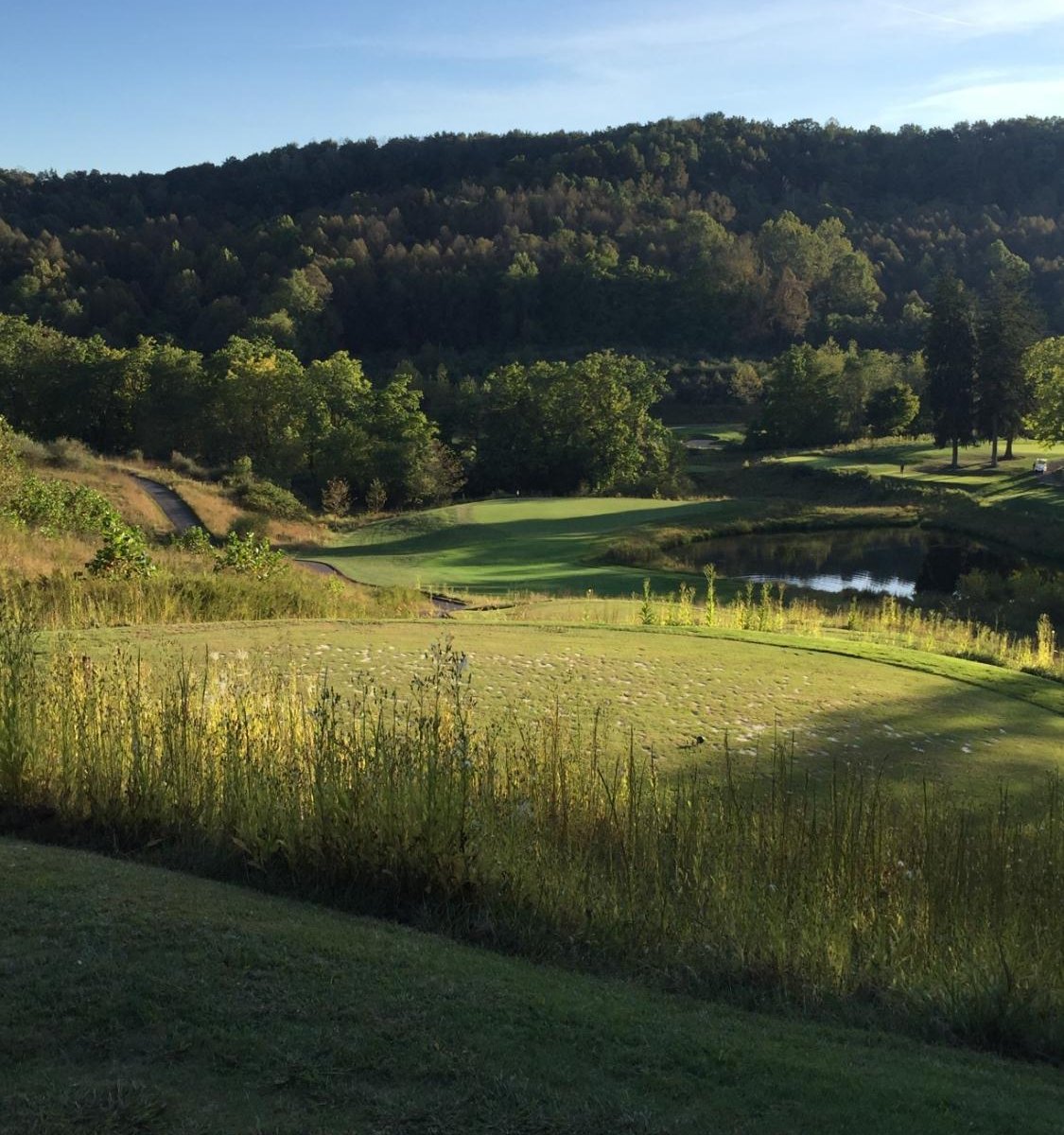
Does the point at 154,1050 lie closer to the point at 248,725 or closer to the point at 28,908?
the point at 28,908

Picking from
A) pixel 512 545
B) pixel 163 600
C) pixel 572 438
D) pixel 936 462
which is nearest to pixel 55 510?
pixel 163 600

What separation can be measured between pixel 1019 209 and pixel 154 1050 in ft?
584

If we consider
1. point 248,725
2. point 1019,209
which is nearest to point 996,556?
point 248,725

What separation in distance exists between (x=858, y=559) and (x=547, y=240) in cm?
10764

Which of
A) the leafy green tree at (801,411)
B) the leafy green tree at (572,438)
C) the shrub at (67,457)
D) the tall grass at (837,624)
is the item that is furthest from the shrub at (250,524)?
the leafy green tree at (801,411)

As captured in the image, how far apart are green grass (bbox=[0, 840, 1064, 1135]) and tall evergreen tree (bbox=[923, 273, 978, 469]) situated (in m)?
64.3

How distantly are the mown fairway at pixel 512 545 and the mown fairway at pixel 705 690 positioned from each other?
50.1ft

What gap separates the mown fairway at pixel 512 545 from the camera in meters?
31.9

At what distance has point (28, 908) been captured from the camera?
4.31m

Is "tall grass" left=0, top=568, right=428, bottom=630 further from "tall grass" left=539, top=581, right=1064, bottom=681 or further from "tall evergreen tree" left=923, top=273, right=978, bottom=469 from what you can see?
"tall evergreen tree" left=923, top=273, right=978, bottom=469

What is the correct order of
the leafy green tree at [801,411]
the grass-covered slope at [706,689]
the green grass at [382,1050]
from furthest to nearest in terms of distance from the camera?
1. the leafy green tree at [801,411]
2. the grass-covered slope at [706,689]
3. the green grass at [382,1050]

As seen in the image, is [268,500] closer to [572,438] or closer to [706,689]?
[572,438]

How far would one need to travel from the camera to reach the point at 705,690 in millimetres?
11023

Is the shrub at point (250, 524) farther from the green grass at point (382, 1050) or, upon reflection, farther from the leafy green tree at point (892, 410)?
the leafy green tree at point (892, 410)
